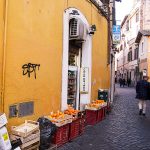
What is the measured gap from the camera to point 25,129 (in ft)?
21.6

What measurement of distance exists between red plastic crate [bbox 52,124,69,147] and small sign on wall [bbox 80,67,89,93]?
156 inches

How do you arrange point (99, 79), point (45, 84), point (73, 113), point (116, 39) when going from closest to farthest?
point (45, 84), point (73, 113), point (99, 79), point (116, 39)

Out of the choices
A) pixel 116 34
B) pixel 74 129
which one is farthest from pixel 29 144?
pixel 116 34

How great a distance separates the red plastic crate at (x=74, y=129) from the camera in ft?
28.0

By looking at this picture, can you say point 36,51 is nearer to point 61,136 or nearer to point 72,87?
point 61,136

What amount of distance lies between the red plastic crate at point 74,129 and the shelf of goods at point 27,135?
1702 millimetres

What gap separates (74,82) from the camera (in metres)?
11.8

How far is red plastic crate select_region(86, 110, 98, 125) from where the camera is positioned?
36.6 feet

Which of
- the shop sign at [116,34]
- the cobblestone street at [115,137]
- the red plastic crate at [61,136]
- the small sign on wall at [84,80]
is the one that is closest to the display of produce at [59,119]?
the red plastic crate at [61,136]

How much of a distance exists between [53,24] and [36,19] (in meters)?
1.03

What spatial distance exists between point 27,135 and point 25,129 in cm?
25

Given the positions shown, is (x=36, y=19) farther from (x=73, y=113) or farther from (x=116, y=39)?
(x=116, y=39)

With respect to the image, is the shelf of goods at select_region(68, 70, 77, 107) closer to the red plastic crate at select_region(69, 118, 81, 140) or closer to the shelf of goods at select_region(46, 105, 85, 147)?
the shelf of goods at select_region(46, 105, 85, 147)

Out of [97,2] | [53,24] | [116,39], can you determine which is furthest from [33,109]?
[116,39]
